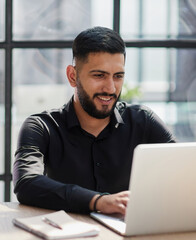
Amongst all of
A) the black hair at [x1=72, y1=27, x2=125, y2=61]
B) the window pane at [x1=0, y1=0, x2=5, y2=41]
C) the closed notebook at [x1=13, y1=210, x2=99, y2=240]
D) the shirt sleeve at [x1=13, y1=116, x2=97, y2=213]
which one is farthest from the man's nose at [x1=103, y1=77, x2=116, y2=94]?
the window pane at [x1=0, y1=0, x2=5, y2=41]

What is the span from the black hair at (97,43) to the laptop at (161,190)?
886 millimetres

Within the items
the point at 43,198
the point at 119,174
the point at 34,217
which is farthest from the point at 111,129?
the point at 34,217

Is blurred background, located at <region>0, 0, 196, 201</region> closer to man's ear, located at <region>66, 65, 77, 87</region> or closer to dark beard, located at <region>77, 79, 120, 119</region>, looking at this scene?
man's ear, located at <region>66, 65, 77, 87</region>

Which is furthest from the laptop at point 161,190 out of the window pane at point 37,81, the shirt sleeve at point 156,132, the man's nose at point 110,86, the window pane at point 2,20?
the window pane at point 2,20

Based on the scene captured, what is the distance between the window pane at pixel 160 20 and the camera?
3377mm

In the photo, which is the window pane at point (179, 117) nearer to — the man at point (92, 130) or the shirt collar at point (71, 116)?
the man at point (92, 130)

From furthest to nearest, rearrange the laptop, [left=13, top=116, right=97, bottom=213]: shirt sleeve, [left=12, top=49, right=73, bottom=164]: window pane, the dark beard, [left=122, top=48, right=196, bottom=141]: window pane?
[left=122, top=48, right=196, bottom=141]: window pane < [left=12, top=49, right=73, bottom=164]: window pane < the dark beard < [left=13, top=116, right=97, bottom=213]: shirt sleeve < the laptop

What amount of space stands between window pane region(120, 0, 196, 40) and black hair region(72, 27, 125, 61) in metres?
0.95

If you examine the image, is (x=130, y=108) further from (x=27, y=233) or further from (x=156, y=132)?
(x=27, y=233)

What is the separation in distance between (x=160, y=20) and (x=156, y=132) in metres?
1.08

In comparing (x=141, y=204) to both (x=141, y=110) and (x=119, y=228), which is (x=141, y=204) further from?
(x=141, y=110)

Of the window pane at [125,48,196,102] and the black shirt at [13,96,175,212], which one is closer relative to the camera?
the black shirt at [13,96,175,212]

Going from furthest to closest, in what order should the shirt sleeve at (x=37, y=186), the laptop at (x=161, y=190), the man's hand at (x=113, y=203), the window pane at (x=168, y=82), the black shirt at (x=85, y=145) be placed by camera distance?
→ the window pane at (x=168, y=82) → the black shirt at (x=85, y=145) → the shirt sleeve at (x=37, y=186) → the man's hand at (x=113, y=203) → the laptop at (x=161, y=190)

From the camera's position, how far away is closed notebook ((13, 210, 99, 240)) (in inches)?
63.9
